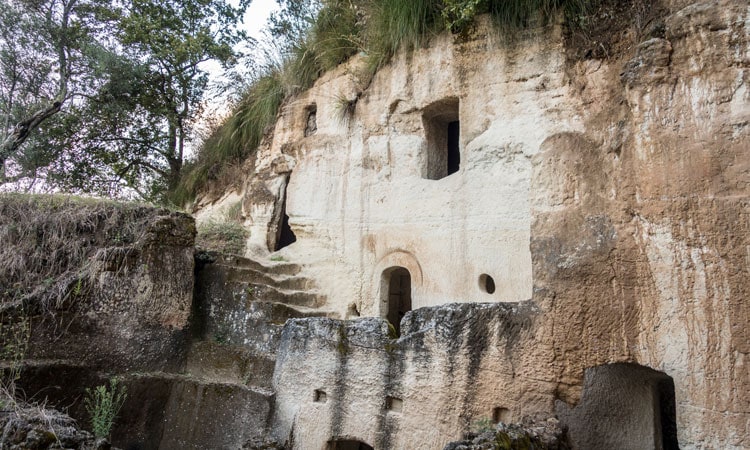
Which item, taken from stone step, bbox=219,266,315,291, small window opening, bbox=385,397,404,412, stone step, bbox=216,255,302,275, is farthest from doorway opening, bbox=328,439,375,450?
stone step, bbox=216,255,302,275

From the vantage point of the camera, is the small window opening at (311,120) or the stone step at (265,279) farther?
the small window opening at (311,120)

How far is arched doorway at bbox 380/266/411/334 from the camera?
8.05 metres

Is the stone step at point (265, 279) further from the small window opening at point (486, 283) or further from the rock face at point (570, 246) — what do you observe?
the small window opening at point (486, 283)

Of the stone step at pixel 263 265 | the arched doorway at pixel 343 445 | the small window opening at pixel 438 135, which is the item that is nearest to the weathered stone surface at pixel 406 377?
the arched doorway at pixel 343 445

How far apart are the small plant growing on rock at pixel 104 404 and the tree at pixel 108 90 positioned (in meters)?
5.16

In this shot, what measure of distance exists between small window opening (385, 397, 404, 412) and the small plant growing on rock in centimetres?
316

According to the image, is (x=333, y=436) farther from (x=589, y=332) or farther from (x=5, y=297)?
(x=5, y=297)

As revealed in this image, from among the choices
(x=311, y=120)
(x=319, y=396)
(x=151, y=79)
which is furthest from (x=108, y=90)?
(x=319, y=396)

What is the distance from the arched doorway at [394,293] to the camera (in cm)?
805

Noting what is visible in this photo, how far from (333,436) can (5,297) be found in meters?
4.58

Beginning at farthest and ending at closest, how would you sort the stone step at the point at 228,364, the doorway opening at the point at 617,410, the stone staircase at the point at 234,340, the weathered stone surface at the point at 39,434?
the stone step at the point at 228,364
the stone staircase at the point at 234,340
the doorway opening at the point at 617,410
the weathered stone surface at the point at 39,434

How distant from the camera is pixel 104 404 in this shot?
5.76 m

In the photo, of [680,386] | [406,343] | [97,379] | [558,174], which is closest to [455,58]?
[558,174]

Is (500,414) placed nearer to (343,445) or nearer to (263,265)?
(343,445)
